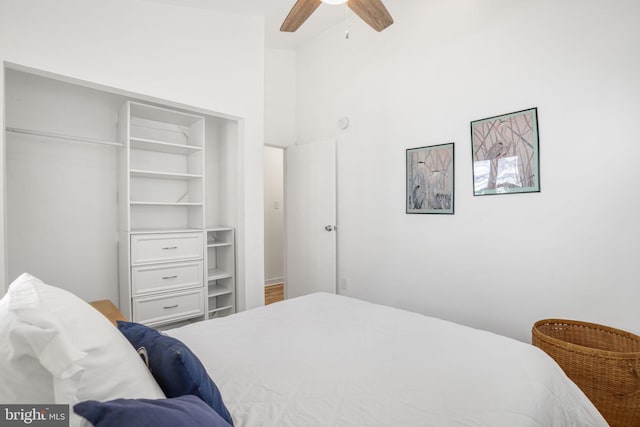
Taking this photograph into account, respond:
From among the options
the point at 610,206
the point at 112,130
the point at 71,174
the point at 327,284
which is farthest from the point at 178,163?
the point at 610,206

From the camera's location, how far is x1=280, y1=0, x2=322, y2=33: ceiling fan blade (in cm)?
185

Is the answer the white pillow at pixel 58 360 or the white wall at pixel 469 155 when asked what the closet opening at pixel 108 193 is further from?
the white pillow at pixel 58 360

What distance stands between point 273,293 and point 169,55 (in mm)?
3236

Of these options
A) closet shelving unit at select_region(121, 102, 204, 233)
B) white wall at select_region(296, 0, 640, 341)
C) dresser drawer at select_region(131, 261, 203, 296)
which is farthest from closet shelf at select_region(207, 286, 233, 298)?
white wall at select_region(296, 0, 640, 341)

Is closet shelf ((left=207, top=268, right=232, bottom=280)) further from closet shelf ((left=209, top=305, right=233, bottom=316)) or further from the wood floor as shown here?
the wood floor

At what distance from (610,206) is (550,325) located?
82 centimetres

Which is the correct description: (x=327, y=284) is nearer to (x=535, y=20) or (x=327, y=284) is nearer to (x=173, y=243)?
(x=173, y=243)

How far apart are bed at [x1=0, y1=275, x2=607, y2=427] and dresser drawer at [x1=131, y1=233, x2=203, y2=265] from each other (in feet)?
4.34

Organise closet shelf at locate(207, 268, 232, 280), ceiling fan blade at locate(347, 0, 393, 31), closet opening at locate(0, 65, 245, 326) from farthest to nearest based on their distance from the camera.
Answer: closet shelf at locate(207, 268, 232, 280)
closet opening at locate(0, 65, 245, 326)
ceiling fan blade at locate(347, 0, 393, 31)

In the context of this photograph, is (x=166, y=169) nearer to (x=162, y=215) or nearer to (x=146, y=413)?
(x=162, y=215)

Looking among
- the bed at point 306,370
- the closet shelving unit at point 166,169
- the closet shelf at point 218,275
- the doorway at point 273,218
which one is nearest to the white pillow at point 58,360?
the bed at point 306,370

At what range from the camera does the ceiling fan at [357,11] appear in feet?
5.96

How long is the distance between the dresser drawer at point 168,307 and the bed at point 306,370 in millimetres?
1319

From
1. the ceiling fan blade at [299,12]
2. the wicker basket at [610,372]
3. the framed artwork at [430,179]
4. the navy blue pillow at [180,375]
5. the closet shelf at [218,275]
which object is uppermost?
the ceiling fan blade at [299,12]
